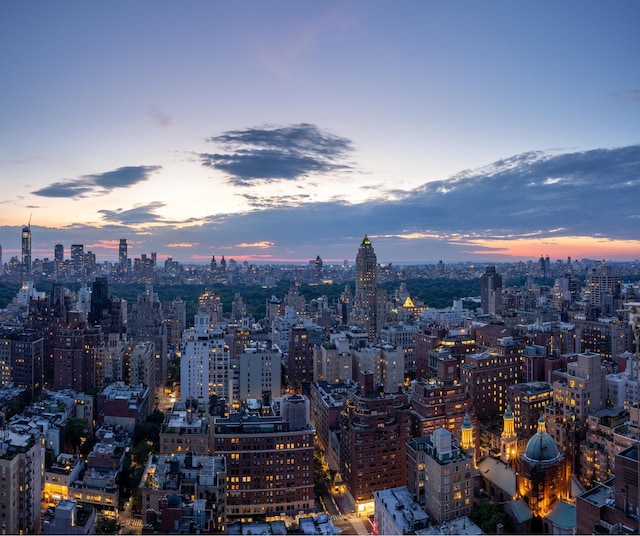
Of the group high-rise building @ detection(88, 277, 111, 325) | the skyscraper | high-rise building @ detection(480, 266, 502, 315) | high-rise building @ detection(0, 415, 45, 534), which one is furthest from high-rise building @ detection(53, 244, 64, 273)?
high-rise building @ detection(0, 415, 45, 534)

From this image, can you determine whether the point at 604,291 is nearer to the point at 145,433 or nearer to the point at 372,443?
the point at 372,443

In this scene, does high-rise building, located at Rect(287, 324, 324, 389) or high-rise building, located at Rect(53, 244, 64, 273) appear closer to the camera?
high-rise building, located at Rect(287, 324, 324, 389)

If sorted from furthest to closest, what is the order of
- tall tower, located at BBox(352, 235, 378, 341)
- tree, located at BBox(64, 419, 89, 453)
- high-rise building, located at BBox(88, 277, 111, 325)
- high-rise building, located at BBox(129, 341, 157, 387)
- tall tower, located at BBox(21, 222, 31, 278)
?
tall tower, located at BBox(21, 222, 31, 278) < tall tower, located at BBox(352, 235, 378, 341) < high-rise building, located at BBox(88, 277, 111, 325) < high-rise building, located at BBox(129, 341, 157, 387) < tree, located at BBox(64, 419, 89, 453)

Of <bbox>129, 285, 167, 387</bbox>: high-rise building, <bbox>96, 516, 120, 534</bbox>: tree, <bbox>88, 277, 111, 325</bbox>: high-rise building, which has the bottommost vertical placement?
<bbox>96, 516, 120, 534</bbox>: tree

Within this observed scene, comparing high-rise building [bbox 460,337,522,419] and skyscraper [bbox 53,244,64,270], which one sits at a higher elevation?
skyscraper [bbox 53,244,64,270]

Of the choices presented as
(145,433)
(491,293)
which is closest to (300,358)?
(145,433)

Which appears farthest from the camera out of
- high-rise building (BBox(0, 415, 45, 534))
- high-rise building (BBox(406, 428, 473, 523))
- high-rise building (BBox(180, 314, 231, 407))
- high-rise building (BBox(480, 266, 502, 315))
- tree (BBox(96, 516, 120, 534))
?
high-rise building (BBox(480, 266, 502, 315))

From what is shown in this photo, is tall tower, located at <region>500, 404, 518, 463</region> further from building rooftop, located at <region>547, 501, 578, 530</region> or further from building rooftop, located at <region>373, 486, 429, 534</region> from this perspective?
building rooftop, located at <region>373, 486, 429, 534</region>
